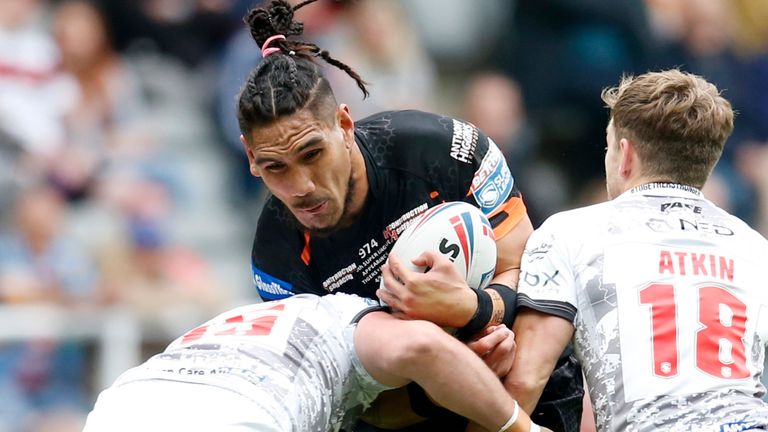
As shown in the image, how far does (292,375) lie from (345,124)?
3.48 ft

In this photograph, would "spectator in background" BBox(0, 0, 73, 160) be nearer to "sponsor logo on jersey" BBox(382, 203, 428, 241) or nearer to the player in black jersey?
the player in black jersey

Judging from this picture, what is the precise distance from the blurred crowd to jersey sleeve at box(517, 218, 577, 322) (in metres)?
3.77

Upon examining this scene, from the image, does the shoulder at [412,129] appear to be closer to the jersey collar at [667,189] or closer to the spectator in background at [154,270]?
the jersey collar at [667,189]

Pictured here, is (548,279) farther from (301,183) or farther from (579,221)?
(301,183)

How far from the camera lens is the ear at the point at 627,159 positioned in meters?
4.00

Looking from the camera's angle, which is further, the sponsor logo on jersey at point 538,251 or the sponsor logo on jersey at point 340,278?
the sponsor logo on jersey at point 340,278

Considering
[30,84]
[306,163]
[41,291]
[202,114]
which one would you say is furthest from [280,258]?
[202,114]

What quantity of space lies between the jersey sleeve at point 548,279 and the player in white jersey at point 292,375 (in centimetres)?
29

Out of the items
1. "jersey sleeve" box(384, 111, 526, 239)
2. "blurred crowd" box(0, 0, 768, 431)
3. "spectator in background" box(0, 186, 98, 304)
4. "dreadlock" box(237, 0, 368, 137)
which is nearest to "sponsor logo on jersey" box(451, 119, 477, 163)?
"jersey sleeve" box(384, 111, 526, 239)

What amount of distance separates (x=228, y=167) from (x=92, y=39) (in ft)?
4.12

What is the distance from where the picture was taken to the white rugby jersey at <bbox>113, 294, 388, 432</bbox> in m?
3.63

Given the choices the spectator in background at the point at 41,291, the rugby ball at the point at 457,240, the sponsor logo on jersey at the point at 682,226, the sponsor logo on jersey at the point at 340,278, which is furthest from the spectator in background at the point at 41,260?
the sponsor logo on jersey at the point at 682,226

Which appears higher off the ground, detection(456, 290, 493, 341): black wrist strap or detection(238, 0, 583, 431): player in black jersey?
detection(238, 0, 583, 431): player in black jersey

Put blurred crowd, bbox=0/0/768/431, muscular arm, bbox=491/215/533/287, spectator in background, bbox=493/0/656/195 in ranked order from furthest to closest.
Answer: spectator in background, bbox=493/0/656/195, blurred crowd, bbox=0/0/768/431, muscular arm, bbox=491/215/533/287
